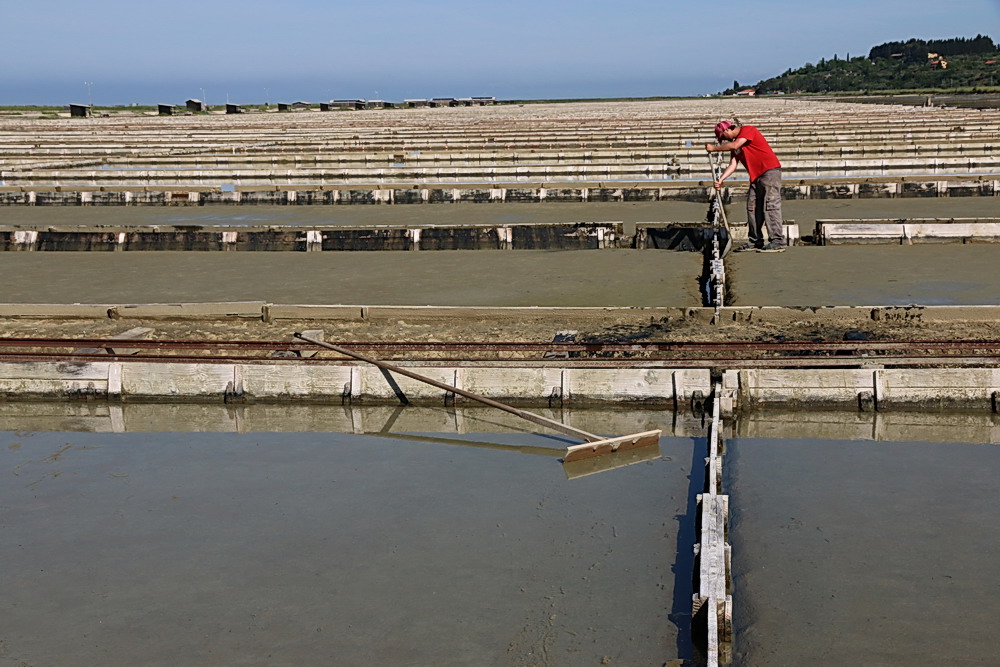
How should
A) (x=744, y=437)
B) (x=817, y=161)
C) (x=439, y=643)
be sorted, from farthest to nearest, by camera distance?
1. (x=817, y=161)
2. (x=744, y=437)
3. (x=439, y=643)

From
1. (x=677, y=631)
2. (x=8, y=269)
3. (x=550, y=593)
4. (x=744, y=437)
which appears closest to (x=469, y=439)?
(x=744, y=437)

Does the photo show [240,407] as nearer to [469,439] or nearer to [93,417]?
[93,417]

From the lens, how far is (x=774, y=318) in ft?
34.1

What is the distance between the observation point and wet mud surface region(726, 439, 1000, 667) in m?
5.15

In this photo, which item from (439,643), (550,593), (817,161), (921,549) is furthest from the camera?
(817,161)

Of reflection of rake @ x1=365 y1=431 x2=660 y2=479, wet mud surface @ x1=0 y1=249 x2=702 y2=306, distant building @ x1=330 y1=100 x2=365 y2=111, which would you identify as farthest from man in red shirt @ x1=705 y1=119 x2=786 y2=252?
distant building @ x1=330 y1=100 x2=365 y2=111

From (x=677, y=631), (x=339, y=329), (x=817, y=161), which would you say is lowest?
(x=677, y=631)

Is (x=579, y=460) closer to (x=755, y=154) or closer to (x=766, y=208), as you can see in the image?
(x=755, y=154)

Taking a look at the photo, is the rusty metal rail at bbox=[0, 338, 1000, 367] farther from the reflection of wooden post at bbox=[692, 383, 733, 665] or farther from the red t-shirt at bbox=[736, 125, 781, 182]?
the red t-shirt at bbox=[736, 125, 781, 182]

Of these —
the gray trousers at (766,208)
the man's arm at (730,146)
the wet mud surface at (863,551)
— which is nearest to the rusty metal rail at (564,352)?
the wet mud surface at (863,551)

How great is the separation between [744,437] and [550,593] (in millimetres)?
3080

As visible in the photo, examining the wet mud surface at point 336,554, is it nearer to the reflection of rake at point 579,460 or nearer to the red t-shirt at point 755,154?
the reflection of rake at point 579,460

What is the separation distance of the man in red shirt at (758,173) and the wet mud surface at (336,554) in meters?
6.25

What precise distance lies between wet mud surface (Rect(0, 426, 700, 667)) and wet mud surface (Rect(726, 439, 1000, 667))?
399 mm
